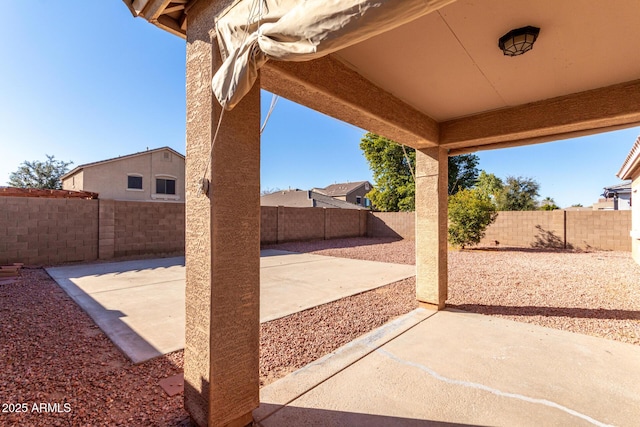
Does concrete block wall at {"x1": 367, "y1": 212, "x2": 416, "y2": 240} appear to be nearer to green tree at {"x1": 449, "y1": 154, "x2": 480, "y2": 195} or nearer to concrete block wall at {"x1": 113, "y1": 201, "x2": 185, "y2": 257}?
green tree at {"x1": 449, "y1": 154, "x2": 480, "y2": 195}

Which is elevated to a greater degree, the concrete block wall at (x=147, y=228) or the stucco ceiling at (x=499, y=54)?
the stucco ceiling at (x=499, y=54)

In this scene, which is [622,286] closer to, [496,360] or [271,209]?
[496,360]

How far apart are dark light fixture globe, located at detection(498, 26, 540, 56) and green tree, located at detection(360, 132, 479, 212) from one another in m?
18.6

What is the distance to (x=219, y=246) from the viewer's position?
67.5 inches

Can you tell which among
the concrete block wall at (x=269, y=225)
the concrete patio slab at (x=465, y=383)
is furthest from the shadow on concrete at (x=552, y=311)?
the concrete block wall at (x=269, y=225)

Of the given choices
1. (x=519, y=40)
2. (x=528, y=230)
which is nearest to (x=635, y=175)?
(x=528, y=230)

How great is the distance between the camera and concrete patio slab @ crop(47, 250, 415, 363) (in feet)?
11.4

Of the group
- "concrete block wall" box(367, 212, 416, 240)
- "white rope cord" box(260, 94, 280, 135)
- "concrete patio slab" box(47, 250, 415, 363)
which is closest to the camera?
"white rope cord" box(260, 94, 280, 135)

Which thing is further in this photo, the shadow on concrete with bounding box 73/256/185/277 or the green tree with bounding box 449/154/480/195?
the green tree with bounding box 449/154/480/195

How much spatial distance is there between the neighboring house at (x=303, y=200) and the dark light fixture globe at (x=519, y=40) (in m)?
23.9

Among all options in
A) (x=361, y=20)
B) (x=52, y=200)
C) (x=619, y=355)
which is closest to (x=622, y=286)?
(x=619, y=355)

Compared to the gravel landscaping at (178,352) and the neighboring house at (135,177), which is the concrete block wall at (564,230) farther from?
the neighboring house at (135,177)

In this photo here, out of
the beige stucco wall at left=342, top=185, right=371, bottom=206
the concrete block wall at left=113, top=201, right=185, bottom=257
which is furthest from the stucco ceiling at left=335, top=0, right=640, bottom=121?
the beige stucco wall at left=342, top=185, right=371, bottom=206

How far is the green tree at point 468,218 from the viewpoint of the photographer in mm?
11359
